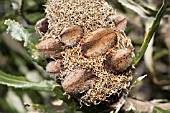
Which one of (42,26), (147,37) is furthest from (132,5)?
(42,26)

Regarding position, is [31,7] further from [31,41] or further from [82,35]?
[82,35]

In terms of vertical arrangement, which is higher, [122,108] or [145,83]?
[122,108]

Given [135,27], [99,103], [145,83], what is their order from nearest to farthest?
[99,103], [135,27], [145,83]

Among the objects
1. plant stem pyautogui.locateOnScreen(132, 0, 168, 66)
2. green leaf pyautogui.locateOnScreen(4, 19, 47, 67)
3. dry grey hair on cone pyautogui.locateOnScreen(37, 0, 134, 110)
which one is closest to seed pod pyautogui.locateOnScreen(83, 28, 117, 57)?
dry grey hair on cone pyautogui.locateOnScreen(37, 0, 134, 110)

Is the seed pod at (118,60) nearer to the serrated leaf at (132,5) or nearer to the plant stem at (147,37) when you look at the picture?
the plant stem at (147,37)

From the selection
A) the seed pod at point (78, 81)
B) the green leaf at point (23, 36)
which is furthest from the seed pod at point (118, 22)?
the green leaf at point (23, 36)

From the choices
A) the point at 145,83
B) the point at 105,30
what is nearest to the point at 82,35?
the point at 105,30

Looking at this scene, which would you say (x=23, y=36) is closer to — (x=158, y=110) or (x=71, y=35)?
(x=71, y=35)
